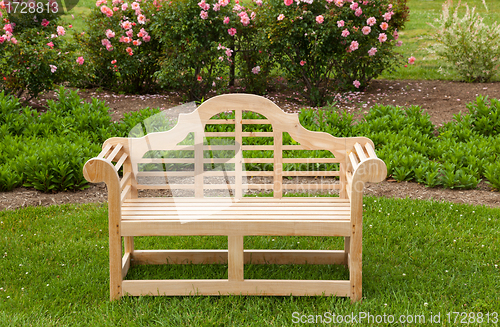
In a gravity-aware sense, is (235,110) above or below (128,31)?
below

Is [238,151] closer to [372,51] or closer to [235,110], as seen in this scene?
[235,110]

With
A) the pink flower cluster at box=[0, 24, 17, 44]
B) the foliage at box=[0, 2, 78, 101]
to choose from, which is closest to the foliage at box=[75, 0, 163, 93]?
the foliage at box=[0, 2, 78, 101]

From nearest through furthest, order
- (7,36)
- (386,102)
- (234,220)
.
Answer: (234,220), (7,36), (386,102)

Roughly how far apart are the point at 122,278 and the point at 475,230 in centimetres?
247

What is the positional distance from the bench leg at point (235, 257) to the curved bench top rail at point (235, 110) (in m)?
0.74

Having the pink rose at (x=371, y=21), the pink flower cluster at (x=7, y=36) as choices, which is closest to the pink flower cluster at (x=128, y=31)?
the pink flower cluster at (x=7, y=36)

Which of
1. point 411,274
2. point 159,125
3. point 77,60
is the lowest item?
point 411,274

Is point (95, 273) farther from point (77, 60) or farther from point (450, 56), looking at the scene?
point (450, 56)

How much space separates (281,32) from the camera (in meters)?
6.95

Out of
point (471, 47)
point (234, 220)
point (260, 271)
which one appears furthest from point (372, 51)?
point (234, 220)

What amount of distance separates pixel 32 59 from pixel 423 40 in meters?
10.0

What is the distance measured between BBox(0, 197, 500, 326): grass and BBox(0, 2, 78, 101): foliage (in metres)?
2.84

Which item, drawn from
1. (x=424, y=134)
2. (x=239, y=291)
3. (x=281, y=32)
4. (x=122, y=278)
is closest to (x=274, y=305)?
(x=239, y=291)

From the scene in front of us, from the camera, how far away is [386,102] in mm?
7035
